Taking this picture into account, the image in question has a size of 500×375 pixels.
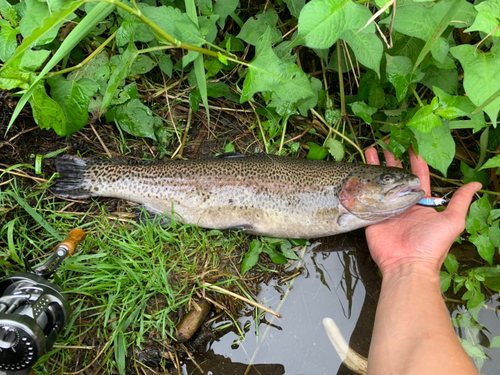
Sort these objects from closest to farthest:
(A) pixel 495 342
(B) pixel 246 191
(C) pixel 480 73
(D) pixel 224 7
→ 1. (C) pixel 480 73
2. (D) pixel 224 7
3. (B) pixel 246 191
4. (A) pixel 495 342

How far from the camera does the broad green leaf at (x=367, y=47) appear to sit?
Answer: 98.9 inches

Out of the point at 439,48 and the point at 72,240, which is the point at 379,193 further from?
the point at 72,240

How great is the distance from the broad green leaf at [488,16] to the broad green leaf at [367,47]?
597 mm

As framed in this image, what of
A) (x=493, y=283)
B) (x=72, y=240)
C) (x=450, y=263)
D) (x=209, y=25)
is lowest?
(x=493, y=283)

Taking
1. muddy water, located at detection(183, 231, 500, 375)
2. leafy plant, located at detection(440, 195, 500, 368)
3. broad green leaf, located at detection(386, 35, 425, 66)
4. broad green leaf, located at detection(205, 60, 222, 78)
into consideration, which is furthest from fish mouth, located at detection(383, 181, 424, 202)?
broad green leaf, located at detection(205, 60, 222, 78)

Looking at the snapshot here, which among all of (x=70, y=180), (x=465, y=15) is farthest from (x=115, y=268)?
(x=465, y=15)

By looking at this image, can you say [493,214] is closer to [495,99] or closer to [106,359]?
[495,99]

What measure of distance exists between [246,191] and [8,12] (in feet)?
7.80

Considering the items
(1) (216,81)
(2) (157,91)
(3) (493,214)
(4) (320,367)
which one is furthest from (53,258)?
(3) (493,214)

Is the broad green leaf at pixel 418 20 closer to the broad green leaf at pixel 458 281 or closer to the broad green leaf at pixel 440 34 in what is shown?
the broad green leaf at pixel 440 34

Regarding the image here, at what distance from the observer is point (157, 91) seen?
358 cm

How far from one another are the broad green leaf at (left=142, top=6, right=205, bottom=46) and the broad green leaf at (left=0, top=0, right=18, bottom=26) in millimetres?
1053

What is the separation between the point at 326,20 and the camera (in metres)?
2.12

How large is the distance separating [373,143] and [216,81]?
181 centimetres
